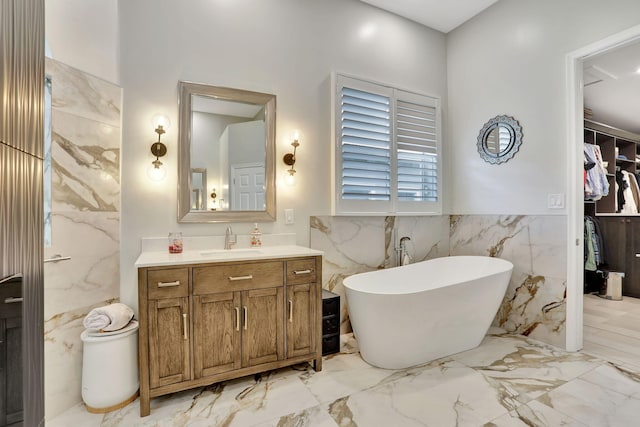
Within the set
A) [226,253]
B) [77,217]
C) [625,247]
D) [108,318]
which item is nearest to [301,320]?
[226,253]

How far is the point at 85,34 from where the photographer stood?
215cm

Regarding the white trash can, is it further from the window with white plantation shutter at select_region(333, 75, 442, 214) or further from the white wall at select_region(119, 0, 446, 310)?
the window with white plantation shutter at select_region(333, 75, 442, 214)

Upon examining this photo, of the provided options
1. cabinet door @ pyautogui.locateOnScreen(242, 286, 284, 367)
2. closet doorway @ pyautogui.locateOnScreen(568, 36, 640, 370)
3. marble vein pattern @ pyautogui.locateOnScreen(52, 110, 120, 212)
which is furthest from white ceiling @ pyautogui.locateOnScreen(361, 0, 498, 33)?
cabinet door @ pyautogui.locateOnScreen(242, 286, 284, 367)

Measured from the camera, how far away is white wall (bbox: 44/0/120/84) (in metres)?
2.02

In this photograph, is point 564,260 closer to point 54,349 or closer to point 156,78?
point 156,78

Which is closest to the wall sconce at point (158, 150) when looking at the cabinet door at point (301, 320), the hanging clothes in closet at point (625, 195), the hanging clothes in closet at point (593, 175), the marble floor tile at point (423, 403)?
the cabinet door at point (301, 320)

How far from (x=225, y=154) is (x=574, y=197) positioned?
2868 mm

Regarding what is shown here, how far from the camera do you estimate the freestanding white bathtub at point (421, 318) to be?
2.22 meters

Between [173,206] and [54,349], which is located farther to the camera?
[173,206]

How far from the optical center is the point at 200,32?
2.49 metres

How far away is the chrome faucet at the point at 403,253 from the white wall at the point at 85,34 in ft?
9.24

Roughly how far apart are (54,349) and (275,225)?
1.63m

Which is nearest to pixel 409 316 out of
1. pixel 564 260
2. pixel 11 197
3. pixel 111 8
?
pixel 564 260

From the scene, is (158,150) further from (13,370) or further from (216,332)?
(13,370)
